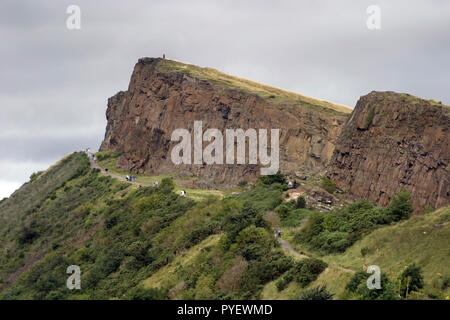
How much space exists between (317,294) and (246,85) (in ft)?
176

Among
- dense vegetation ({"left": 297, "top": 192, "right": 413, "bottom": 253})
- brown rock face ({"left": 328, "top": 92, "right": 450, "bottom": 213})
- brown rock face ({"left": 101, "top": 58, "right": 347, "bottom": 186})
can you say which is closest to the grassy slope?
dense vegetation ({"left": 297, "top": 192, "right": 413, "bottom": 253})

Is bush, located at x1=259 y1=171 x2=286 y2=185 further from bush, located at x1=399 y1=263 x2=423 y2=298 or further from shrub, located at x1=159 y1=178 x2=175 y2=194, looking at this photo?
bush, located at x1=399 y1=263 x2=423 y2=298

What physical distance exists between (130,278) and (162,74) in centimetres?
4370

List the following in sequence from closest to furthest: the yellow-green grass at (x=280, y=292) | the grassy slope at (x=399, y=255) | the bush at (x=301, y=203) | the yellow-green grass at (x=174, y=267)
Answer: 1. the grassy slope at (x=399, y=255)
2. the yellow-green grass at (x=280, y=292)
3. the yellow-green grass at (x=174, y=267)
4. the bush at (x=301, y=203)

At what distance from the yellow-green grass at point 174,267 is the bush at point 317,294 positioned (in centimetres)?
1328

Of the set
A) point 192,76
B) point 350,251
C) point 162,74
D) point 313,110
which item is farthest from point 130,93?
point 350,251

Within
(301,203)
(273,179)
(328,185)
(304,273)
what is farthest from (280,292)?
(273,179)

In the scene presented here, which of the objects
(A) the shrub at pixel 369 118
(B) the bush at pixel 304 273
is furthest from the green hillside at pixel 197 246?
(A) the shrub at pixel 369 118

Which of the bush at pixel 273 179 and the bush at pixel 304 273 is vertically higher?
the bush at pixel 273 179

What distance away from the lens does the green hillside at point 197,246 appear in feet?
101

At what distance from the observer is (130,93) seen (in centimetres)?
9544

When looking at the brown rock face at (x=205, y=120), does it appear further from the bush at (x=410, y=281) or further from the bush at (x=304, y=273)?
the bush at (x=410, y=281)

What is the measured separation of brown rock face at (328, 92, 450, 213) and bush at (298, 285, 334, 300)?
1899 cm

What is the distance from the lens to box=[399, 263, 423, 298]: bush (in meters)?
25.1
